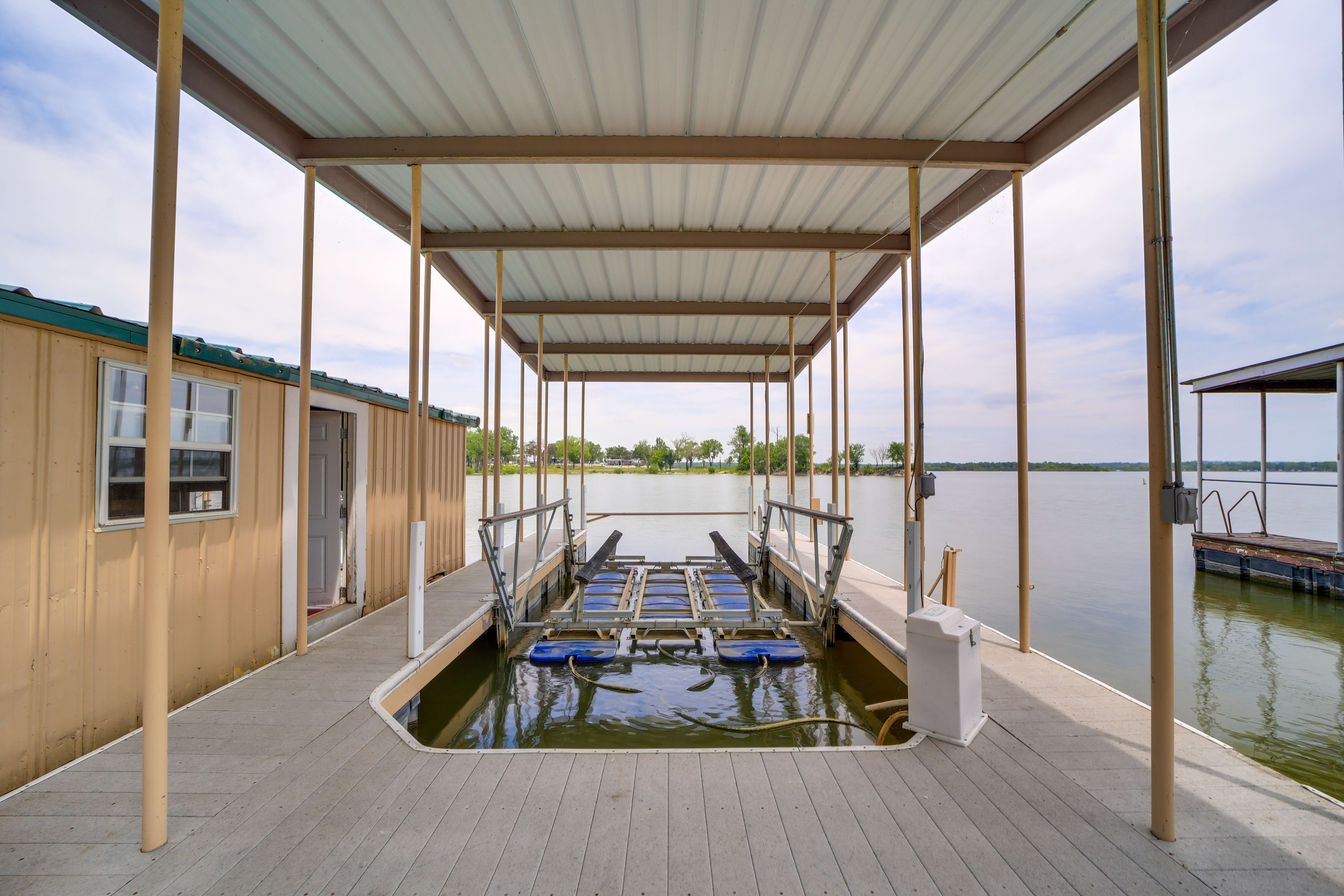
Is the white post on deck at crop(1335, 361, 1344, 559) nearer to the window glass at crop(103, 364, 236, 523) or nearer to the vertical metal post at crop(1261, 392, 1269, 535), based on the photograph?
the vertical metal post at crop(1261, 392, 1269, 535)

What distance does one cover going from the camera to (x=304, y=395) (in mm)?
3975

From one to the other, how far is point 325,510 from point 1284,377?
13825mm

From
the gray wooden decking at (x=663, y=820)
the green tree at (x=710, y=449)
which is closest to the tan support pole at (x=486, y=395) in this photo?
the gray wooden decking at (x=663, y=820)

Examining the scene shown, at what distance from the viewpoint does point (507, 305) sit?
320 inches

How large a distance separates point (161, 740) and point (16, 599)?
1207mm

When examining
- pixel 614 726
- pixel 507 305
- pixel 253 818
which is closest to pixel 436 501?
pixel 507 305

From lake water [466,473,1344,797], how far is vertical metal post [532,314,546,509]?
2861mm

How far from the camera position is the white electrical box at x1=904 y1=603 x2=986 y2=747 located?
277 centimetres

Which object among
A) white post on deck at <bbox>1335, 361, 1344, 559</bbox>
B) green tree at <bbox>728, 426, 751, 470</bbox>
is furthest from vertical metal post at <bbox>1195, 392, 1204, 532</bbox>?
green tree at <bbox>728, 426, 751, 470</bbox>

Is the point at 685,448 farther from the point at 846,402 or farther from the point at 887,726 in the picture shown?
the point at 887,726

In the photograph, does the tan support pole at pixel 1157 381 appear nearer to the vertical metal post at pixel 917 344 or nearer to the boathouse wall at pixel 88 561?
the vertical metal post at pixel 917 344

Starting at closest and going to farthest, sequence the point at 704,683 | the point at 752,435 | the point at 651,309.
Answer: the point at 704,683, the point at 651,309, the point at 752,435

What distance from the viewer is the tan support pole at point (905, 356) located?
225 inches

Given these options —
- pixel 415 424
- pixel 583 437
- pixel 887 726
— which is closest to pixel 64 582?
pixel 415 424
